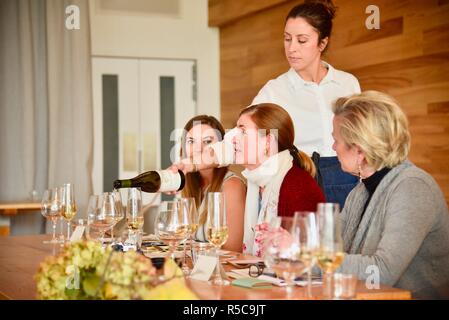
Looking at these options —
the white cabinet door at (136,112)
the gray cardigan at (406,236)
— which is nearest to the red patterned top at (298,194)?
the gray cardigan at (406,236)

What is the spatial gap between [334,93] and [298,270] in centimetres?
271

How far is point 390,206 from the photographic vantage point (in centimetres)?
205

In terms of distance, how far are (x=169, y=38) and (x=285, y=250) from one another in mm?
4818

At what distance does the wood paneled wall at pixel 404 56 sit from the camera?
12.7 feet

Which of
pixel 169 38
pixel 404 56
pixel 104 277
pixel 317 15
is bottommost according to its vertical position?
pixel 104 277

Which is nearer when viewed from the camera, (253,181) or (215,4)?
(253,181)

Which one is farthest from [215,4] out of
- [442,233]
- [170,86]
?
[442,233]

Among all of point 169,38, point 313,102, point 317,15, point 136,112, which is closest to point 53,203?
point 313,102

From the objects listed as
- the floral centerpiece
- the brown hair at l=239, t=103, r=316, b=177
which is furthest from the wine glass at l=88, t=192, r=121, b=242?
the floral centerpiece

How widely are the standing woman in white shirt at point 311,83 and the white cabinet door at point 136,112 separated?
6.89ft

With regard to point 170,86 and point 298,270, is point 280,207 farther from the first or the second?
point 170,86

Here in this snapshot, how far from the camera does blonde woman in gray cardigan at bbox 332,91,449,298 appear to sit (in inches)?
76.6

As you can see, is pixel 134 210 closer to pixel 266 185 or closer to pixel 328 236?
pixel 266 185

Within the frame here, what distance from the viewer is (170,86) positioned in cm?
627
